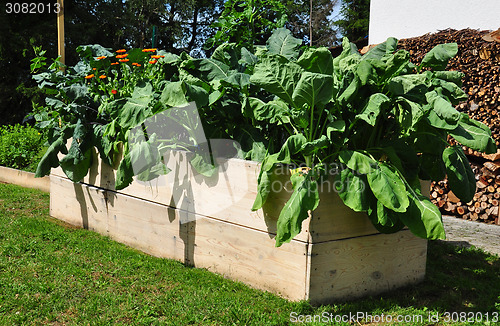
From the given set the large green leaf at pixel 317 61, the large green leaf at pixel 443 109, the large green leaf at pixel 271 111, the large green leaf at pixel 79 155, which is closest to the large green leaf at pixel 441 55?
the large green leaf at pixel 443 109

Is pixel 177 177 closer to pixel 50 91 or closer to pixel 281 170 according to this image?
pixel 281 170

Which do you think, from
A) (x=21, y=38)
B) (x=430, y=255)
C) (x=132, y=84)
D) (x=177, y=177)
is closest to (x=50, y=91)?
(x=132, y=84)

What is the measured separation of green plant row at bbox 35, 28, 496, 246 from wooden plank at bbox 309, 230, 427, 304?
0.24m

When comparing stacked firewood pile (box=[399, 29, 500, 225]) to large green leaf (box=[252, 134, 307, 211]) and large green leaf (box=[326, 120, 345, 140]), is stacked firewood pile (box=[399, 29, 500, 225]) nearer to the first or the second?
large green leaf (box=[326, 120, 345, 140])

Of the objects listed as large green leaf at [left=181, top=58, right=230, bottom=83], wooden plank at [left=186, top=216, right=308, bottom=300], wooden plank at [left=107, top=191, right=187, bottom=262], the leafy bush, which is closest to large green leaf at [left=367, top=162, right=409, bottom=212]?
wooden plank at [left=186, top=216, right=308, bottom=300]

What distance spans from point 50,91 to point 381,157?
3.03 meters

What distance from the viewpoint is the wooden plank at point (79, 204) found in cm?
408

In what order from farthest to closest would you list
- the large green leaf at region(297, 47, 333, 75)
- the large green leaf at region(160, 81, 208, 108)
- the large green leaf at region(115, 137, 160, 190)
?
the large green leaf at region(115, 137, 160, 190), the large green leaf at region(160, 81, 208, 108), the large green leaf at region(297, 47, 333, 75)

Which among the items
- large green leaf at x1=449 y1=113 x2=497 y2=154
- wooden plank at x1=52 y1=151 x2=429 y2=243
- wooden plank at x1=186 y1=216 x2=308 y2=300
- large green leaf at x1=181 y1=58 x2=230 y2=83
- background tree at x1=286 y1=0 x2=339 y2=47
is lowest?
wooden plank at x1=186 y1=216 x2=308 y2=300

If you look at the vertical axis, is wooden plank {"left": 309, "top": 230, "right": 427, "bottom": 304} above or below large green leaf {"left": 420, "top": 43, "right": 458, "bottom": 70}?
below

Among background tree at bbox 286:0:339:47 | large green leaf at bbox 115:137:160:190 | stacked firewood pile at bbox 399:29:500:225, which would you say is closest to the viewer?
large green leaf at bbox 115:137:160:190

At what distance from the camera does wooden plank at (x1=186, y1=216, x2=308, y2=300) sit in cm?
264

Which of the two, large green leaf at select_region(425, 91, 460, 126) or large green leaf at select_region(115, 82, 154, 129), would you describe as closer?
large green leaf at select_region(425, 91, 460, 126)

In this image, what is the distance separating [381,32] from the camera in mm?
7012
